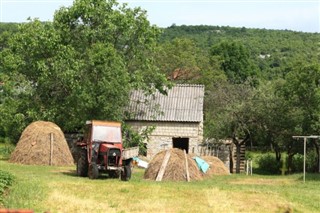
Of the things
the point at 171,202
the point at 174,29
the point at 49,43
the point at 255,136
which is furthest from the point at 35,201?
the point at 174,29

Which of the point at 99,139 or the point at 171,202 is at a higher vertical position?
the point at 99,139

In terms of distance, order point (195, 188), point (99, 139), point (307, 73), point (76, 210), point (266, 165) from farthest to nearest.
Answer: point (266, 165), point (307, 73), point (99, 139), point (195, 188), point (76, 210)

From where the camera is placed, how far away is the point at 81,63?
1455 inches

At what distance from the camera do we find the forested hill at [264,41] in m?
95.1

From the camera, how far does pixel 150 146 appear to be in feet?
134

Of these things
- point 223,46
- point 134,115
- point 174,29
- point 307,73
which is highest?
point 174,29

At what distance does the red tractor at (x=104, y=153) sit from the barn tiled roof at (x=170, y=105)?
1428 centimetres

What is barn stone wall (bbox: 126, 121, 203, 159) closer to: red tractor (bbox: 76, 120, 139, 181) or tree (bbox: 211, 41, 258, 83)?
red tractor (bbox: 76, 120, 139, 181)

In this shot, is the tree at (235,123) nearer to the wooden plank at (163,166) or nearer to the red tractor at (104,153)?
the wooden plank at (163,166)

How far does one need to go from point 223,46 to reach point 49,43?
46127 millimetres

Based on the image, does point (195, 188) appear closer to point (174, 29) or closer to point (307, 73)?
point (307, 73)

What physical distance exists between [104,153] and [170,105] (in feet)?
55.0

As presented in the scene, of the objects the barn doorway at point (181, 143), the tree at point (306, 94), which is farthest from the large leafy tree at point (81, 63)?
the tree at point (306, 94)

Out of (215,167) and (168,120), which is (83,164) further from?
(168,120)
